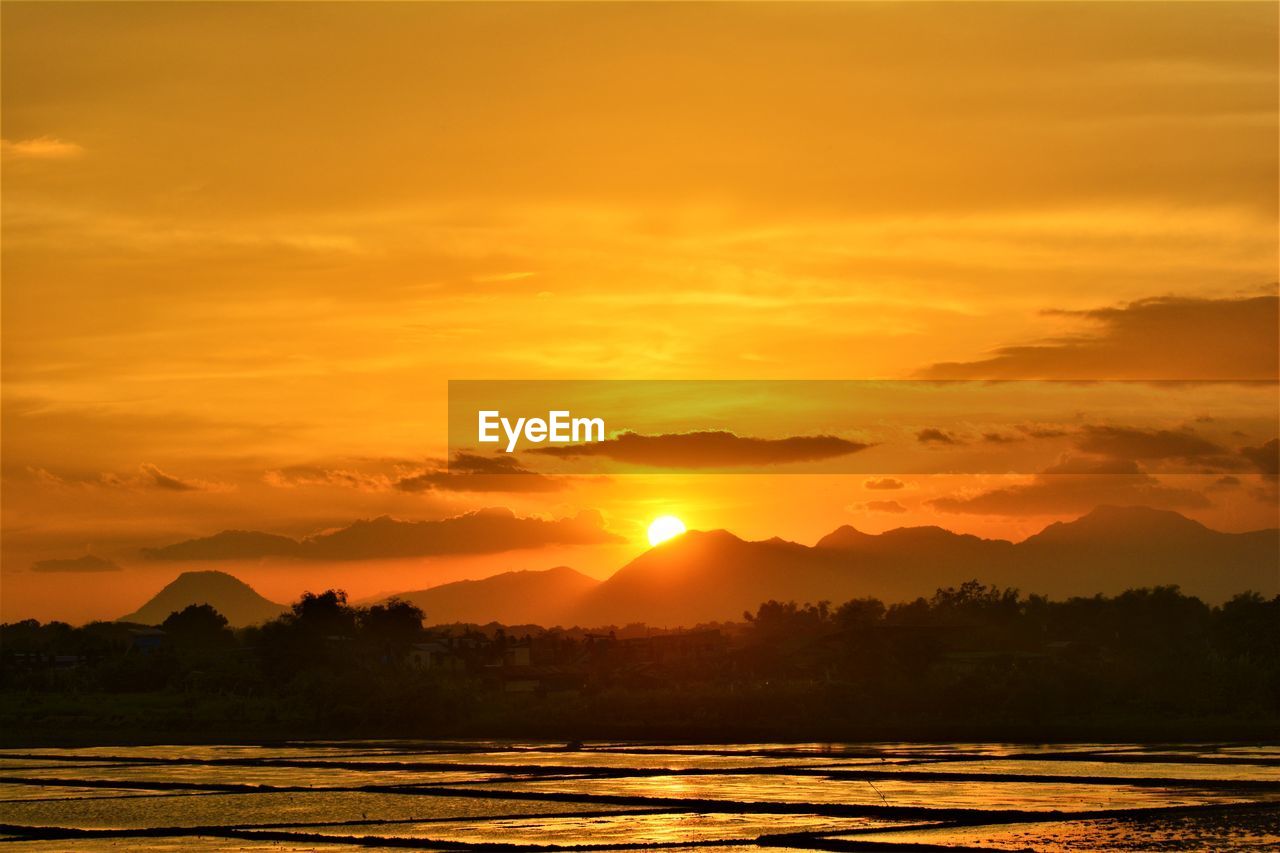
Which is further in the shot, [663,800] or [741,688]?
[741,688]

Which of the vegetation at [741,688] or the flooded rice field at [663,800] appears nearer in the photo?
the flooded rice field at [663,800]

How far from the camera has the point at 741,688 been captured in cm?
8281

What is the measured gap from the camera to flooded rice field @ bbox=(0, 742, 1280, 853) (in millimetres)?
25016

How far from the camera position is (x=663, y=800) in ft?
104

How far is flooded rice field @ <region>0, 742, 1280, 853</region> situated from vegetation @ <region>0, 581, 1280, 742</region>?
1770 centimetres

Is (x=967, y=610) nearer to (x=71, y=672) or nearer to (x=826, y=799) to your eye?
(x=71, y=672)

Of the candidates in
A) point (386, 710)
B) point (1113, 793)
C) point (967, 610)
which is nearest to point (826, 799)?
point (1113, 793)

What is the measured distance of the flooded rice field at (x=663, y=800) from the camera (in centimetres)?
2502

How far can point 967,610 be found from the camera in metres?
158

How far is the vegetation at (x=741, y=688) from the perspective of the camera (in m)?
73.6

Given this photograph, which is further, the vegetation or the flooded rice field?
the vegetation

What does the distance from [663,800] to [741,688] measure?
5161 cm

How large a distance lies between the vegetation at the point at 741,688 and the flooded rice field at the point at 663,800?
58.1ft

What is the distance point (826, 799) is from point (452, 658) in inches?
4401
